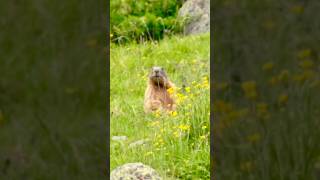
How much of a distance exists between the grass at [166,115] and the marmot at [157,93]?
0.31 ft

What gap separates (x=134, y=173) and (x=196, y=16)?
241 inches

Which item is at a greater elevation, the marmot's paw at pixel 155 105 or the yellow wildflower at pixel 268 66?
the yellow wildflower at pixel 268 66

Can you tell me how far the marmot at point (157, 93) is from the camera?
600 cm

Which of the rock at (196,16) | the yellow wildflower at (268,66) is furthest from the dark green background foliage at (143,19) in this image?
the yellow wildflower at (268,66)

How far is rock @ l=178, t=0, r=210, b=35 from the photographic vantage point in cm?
921

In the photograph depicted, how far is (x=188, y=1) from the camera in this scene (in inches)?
385

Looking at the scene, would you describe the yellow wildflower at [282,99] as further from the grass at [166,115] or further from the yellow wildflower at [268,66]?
the grass at [166,115]

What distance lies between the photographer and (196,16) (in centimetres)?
930

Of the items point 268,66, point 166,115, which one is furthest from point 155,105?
point 268,66

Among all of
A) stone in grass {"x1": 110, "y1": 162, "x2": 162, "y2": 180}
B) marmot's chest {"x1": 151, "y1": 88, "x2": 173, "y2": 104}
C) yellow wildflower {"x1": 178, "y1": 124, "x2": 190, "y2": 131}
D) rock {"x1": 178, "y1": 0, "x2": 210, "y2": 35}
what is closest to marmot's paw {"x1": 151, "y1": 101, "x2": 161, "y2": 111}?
marmot's chest {"x1": 151, "y1": 88, "x2": 173, "y2": 104}
